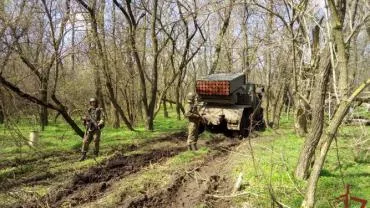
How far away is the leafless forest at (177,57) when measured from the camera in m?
3.83

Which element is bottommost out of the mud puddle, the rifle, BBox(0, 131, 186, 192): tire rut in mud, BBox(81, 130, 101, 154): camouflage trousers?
the mud puddle

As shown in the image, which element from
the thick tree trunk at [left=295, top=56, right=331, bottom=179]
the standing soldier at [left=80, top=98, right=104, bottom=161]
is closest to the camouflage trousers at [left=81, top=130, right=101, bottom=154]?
the standing soldier at [left=80, top=98, right=104, bottom=161]

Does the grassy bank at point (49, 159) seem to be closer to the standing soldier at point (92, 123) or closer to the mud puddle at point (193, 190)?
the standing soldier at point (92, 123)

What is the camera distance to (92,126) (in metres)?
13.2

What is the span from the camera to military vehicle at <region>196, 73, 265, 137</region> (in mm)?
17422

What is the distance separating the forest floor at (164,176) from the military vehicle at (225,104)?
5.57 ft

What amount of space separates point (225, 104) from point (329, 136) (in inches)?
588

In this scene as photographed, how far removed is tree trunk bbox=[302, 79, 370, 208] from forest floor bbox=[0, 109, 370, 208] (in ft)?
9.33

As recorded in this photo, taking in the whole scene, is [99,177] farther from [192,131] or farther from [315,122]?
[315,122]

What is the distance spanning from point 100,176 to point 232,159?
3941 mm

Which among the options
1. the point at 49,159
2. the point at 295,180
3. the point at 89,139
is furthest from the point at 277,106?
the point at 295,180

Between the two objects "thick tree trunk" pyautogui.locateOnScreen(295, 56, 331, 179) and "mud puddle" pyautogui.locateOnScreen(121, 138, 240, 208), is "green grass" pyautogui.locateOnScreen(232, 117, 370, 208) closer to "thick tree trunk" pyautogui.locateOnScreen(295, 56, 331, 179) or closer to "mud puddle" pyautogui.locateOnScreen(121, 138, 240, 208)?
"thick tree trunk" pyautogui.locateOnScreen(295, 56, 331, 179)

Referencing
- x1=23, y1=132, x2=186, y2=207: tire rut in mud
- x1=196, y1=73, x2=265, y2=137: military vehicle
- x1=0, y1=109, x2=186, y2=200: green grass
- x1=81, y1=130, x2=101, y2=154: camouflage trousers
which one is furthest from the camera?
x1=196, y1=73, x2=265, y2=137: military vehicle

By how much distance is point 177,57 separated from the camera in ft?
101
